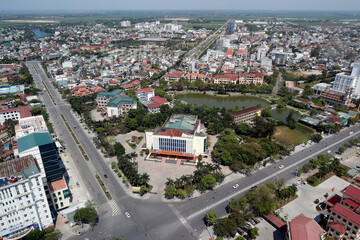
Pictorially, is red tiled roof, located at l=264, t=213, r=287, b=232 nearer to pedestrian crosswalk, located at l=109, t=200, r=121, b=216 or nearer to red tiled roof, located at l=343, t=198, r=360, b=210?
red tiled roof, located at l=343, t=198, r=360, b=210

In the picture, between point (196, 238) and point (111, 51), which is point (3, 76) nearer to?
point (111, 51)

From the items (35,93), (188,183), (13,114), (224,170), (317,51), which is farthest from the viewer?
(317,51)

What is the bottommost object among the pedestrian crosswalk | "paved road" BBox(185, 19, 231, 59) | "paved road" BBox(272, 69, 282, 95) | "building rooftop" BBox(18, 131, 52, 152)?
the pedestrian crosswalk

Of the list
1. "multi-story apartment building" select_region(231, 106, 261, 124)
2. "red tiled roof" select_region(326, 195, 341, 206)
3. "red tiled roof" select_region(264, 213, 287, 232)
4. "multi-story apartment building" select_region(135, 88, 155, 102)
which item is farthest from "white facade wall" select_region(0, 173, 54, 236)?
"multi-story apartment building" select_region(135, 88, 155, 102)

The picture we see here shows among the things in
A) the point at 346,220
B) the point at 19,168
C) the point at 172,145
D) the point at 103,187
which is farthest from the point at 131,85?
the point at 346,220

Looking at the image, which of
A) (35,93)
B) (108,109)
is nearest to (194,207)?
(108,109)

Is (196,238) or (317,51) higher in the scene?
(317,51)
